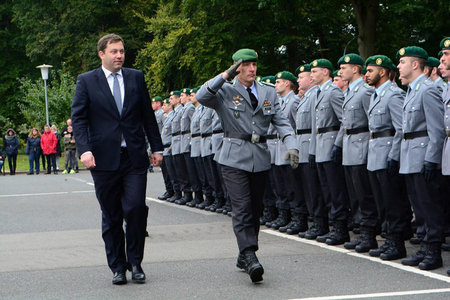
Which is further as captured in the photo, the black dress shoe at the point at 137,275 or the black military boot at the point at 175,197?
the black military boot at the point at 175,197

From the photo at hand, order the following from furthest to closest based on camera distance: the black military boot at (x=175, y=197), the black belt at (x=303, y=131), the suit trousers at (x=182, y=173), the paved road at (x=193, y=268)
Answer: the black military boot at (x=175, y=197) → the suit trousers at (x=182, y=173) → the black belt at (x=303, y=131) → the paved road at (x=193, y=268)

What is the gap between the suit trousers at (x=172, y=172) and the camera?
16608 millimetres

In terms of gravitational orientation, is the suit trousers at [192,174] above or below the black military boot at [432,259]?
above

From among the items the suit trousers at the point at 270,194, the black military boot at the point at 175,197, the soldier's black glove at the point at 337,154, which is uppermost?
the soldier's black glove at the point at 337,154

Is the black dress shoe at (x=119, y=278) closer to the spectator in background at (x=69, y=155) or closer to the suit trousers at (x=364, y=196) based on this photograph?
the suit trousers at (x=364, y=196)

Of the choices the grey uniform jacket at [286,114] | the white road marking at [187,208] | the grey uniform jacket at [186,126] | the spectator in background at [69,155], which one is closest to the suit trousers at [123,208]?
the grey uniform jacket at [286,114]

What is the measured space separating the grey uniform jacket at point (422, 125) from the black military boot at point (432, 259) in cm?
76

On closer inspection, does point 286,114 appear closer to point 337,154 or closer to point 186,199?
point 337,154

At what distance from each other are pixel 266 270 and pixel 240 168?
1107mm

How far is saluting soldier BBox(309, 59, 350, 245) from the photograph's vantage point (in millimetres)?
9609

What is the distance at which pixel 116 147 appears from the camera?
738 centimetres

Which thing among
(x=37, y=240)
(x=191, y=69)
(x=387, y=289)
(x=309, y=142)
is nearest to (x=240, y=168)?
(x=387, y=289)

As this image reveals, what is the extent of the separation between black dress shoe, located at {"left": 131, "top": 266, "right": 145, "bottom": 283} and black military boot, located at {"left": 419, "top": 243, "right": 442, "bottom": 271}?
2.67 metres

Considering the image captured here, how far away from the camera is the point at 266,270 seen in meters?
7.95
